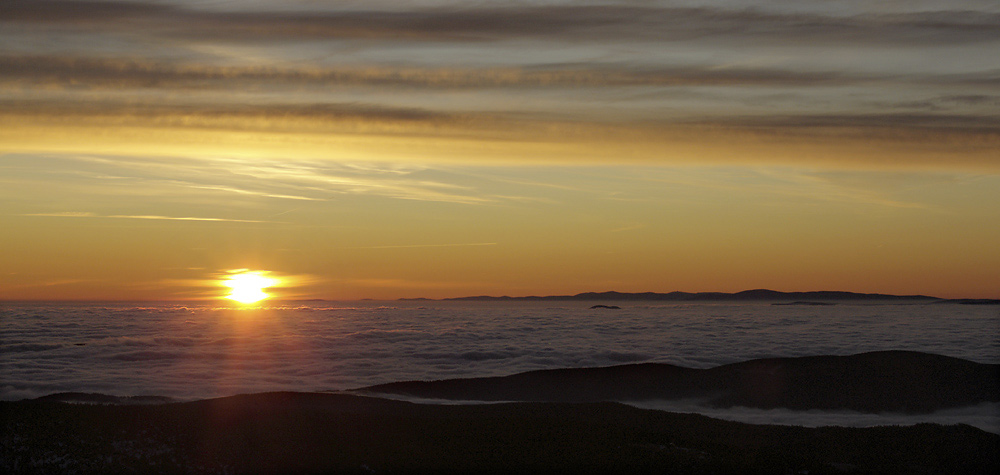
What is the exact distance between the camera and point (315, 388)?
2019 cm

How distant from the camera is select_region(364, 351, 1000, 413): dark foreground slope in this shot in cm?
2002

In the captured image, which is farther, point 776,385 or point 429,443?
point 776,385

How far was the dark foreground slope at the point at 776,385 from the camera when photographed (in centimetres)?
2002

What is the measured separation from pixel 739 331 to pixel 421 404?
2597cm

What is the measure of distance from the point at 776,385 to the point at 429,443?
43.0 ft

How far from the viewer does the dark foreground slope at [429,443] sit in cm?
1147

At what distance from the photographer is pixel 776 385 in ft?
71.9

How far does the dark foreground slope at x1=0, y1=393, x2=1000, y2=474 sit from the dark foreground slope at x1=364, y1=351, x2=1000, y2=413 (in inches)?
186

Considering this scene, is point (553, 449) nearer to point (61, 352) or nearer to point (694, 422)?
point (694, 422)

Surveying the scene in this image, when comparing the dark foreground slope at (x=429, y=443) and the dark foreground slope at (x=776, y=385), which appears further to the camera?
the dark foreground slope at (x=776, y=385)

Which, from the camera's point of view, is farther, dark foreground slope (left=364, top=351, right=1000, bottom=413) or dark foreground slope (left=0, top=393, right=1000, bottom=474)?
dark foreground slope (left=364, top=351, right=1000, bottom=413)

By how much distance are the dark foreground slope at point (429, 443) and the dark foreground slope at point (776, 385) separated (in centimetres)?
472

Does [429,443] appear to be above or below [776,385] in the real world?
below

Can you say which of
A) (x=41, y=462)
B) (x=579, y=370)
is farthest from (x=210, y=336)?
(x=41, y=462)
